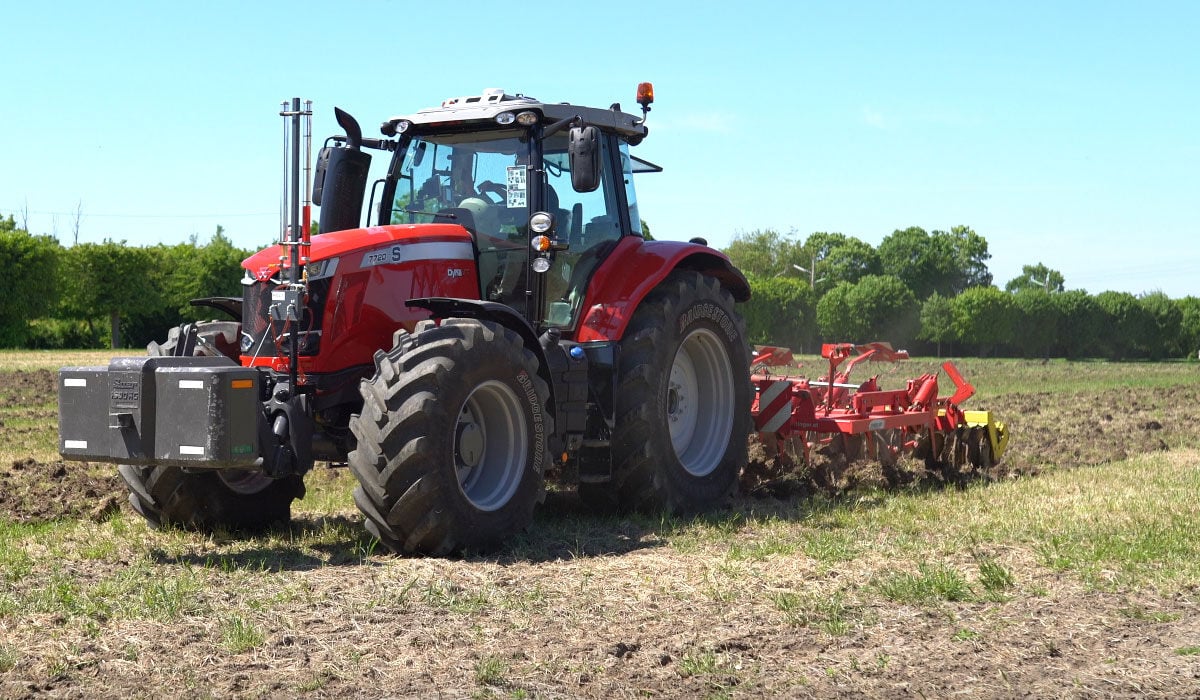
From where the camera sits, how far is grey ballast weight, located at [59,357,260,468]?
620 centimetres

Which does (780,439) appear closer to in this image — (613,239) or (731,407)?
(731,407)

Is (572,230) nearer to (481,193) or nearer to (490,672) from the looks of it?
(481,193)

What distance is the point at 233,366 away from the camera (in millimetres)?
6348

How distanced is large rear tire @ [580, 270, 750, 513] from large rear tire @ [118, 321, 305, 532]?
7.16 ft

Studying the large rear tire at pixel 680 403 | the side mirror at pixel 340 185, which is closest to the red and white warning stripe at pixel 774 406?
the large rear tire at pixel 680 403

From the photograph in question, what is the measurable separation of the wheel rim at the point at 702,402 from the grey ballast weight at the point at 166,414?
363 centimetres

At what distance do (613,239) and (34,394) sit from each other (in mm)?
15730

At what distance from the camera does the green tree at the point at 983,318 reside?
182 feet

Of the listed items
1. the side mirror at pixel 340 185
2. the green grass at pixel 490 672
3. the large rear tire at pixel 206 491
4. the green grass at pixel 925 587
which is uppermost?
the side mirror at pixel 340 185

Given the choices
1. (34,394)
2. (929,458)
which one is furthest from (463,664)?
(34,394)

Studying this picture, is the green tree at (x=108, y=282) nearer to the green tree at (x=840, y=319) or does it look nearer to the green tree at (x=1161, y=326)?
the green tree at (x=840, y=319)

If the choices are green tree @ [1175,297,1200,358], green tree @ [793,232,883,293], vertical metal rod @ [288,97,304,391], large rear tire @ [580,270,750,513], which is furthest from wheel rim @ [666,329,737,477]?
green tree @ [793,232,883,293]

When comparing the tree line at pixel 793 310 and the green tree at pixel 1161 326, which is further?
the green tree at pixel 1161 326

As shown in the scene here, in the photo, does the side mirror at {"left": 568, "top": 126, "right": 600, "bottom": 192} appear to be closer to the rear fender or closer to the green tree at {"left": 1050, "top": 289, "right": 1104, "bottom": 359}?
the rear fender
